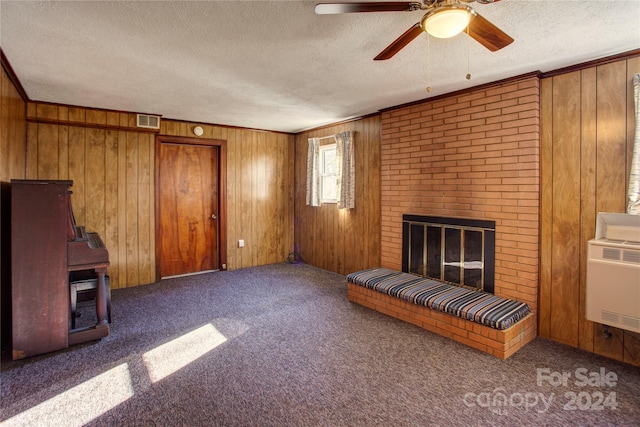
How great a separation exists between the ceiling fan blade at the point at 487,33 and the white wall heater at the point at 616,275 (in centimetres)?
169

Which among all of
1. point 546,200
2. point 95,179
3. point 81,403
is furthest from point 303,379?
point 95,179

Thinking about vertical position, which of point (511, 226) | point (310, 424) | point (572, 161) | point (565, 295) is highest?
point (572, 161)

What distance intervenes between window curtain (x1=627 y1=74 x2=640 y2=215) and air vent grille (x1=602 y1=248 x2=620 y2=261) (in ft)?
1.11

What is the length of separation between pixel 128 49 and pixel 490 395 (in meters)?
3.46

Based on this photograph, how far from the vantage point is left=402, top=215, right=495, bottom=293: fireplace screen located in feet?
10.5

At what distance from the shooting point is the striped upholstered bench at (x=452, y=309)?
2.60 meters

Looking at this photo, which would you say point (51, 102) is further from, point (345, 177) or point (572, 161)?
point (572, 161)

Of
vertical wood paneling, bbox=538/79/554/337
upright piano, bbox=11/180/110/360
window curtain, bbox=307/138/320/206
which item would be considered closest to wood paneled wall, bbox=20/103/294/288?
window curtain, bbox=307/138/320/206

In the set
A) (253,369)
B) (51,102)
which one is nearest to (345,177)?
(253,369)

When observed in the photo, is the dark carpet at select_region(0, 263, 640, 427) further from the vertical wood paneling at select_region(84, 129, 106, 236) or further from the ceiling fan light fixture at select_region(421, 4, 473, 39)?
the ceiling fan light fixture at select_region(421, 4, 473, 39)

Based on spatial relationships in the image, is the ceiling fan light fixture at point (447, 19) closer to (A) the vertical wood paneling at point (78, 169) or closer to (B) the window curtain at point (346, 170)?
(B) the window curtain at point (346, 170)

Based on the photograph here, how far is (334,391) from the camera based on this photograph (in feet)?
6.96

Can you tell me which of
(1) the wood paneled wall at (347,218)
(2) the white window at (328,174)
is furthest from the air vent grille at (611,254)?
(2) the white window at (328,174)

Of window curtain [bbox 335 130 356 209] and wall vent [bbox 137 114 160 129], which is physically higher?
wall vent [bbox 137 114 160 129]
